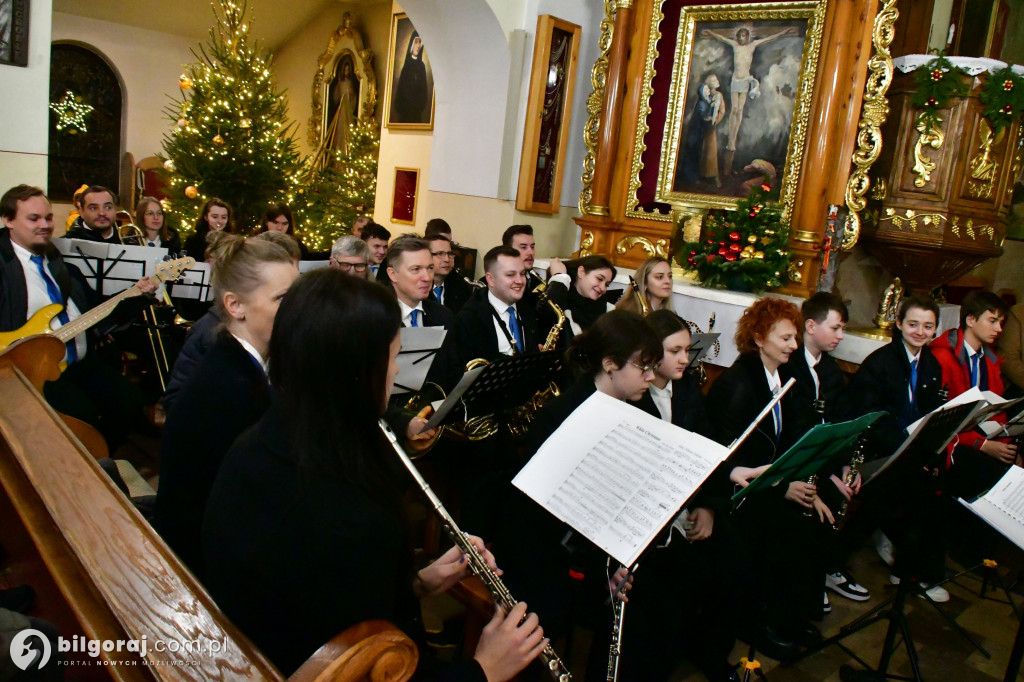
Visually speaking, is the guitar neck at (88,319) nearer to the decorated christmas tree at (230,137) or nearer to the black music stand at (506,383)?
Answer: the black music stand at (506,383)

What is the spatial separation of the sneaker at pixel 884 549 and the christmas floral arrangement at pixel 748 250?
2510 millimetres

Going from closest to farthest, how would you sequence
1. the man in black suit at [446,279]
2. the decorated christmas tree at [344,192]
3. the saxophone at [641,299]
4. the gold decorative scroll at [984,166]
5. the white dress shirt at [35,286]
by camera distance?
the white dress shirt at [35,286], the saxophone at [641,299], the man in black suit at [446,279], the gold decorative scroll at [984,166], the decorated christmas tree at [344,192]

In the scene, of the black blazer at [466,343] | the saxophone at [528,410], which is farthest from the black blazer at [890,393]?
the black blazer at [466,343]

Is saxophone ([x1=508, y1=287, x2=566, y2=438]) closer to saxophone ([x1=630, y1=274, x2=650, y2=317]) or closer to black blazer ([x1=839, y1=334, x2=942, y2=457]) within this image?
saxophone ([x1=630, y1=274, x2=650, y2=317])

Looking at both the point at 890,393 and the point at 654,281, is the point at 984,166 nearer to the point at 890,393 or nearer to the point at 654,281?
the point at 890,393

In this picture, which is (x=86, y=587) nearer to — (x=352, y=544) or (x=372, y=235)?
(x=352, y=544)

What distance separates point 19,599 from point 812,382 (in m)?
3.40

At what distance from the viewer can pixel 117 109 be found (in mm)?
12273

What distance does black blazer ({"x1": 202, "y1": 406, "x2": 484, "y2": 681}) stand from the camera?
4.02 ft

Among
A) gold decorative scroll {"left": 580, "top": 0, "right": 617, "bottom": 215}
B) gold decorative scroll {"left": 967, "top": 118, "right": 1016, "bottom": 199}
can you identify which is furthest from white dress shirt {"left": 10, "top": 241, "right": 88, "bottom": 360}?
gold decorative scroll {"left": 967, "top": 118, "right": 1016, "bottom": 199}

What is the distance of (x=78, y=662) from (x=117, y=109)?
13203 millimetres

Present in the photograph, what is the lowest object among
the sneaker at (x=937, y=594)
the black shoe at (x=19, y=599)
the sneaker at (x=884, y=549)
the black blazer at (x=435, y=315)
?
the sneaker at (x=937, y=594)

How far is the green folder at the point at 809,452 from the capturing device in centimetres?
243

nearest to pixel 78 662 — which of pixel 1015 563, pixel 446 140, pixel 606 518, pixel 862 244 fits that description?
pixel 606 518
